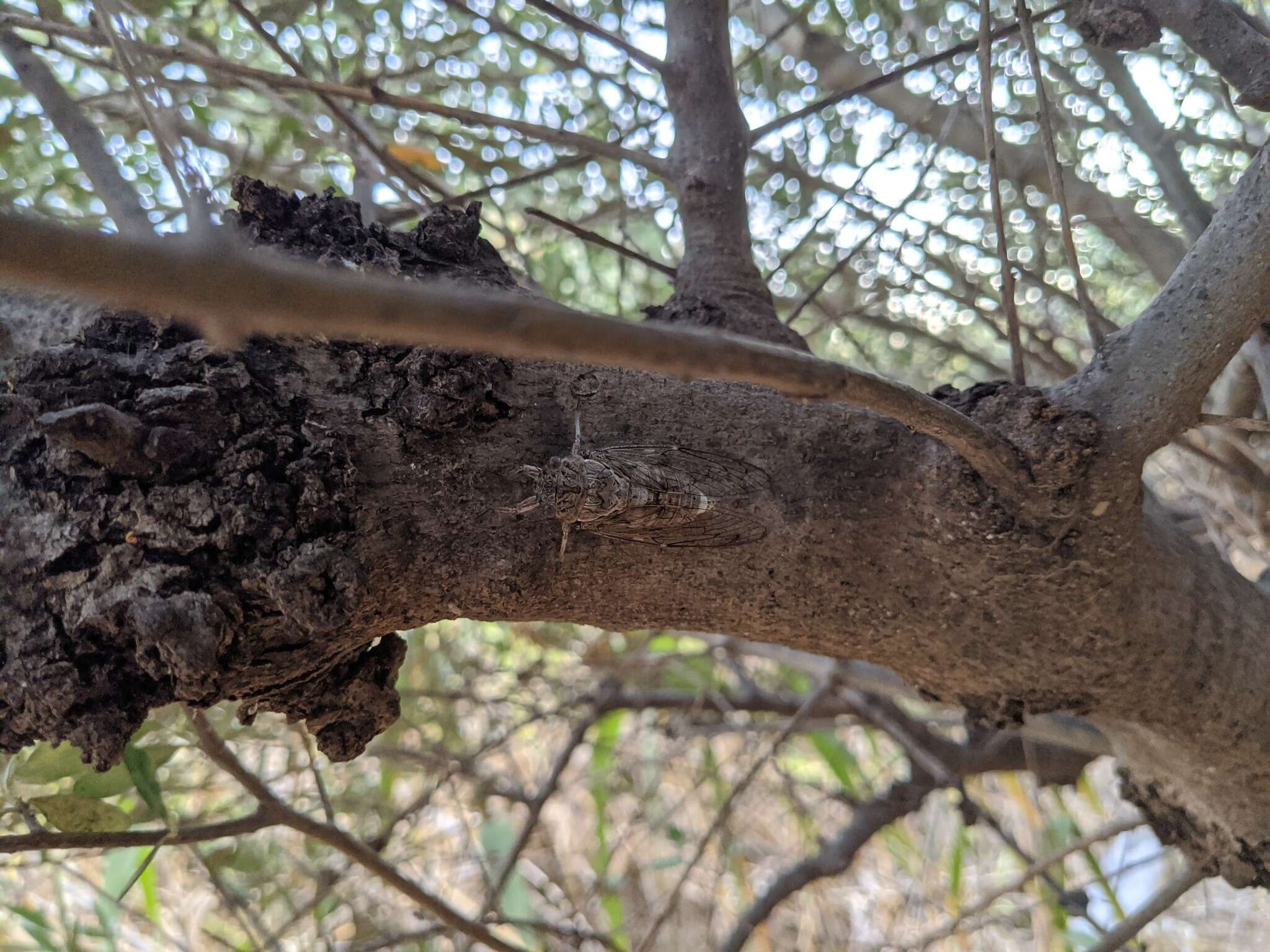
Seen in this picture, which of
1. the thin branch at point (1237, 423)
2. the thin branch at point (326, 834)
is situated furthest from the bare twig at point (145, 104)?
the thin branch at point (1237, 423)

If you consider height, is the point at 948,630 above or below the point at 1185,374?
below

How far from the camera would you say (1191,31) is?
990mm

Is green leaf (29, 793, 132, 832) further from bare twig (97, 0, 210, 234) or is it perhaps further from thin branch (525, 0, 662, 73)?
thin branch (525, 0, 662, 73)

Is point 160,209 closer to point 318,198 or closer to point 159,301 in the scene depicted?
point 318,198

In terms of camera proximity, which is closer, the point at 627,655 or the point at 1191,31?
the point at 1191,31

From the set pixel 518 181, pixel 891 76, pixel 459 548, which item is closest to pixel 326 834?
pixel 459 548

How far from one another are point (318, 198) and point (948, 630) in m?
0.77

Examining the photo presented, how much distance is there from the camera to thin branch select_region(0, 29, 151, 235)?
0.83m

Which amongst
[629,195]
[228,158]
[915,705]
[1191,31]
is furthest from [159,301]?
[915,705]

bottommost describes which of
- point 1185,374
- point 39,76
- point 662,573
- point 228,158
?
point 662,573

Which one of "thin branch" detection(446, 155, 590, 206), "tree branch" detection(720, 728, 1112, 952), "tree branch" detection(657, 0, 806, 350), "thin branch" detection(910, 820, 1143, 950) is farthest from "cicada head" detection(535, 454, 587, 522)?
"tree branch" detection(720, 728, 1112, 952)

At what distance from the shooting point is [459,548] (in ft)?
2.75

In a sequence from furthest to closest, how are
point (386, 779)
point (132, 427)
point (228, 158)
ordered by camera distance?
1. point (386, 779)
2. point (228, 158)
3. point (132, 427)

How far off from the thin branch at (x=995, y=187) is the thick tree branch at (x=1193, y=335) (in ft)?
0.27
